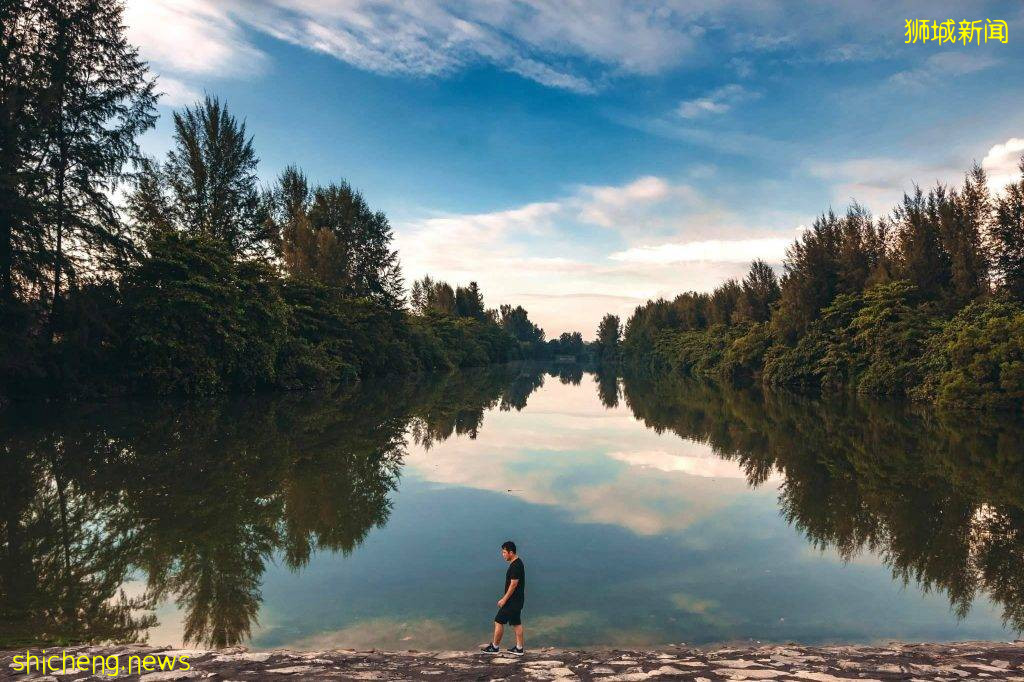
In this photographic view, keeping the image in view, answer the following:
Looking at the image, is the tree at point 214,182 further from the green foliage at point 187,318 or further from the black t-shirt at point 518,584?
the black t-shirt at point 518,584

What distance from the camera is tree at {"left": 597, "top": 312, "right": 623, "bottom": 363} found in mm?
159125

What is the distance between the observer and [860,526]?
9906 mm

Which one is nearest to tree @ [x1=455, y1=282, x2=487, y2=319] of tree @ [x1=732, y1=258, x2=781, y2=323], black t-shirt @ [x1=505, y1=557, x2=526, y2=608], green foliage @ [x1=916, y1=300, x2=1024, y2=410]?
tree @ [x1=732, y1=258, x2=781, y2=323]

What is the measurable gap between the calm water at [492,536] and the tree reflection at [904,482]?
68 millimetres

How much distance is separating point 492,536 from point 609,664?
4.60 metres

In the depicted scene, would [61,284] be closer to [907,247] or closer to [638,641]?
[638,641]

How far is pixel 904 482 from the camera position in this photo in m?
12.8

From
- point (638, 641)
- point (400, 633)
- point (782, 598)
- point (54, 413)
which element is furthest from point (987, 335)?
point (54, 413)

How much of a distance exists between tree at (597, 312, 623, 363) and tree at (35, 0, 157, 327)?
135928mm

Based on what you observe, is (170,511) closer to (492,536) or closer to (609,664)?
(492,536)

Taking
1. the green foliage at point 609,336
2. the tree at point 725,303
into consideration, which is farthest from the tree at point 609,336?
the tree at point 725,303

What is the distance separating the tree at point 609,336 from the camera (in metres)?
159

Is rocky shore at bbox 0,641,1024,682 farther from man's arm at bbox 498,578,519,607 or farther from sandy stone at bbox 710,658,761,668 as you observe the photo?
man's arm at bbox 498,578,519,607

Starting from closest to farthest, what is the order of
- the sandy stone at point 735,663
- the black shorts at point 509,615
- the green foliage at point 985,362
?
the sandy stone at point 735,663, the black shorts at point 509,615, the green foliage at point 985,362
